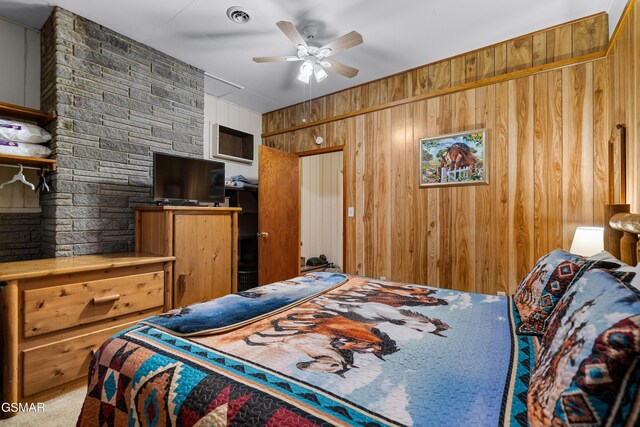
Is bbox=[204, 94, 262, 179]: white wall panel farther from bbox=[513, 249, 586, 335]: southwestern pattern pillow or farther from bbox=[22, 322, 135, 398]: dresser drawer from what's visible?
bbox=[513, 249, 586, 335]: southwestern pattern pillow

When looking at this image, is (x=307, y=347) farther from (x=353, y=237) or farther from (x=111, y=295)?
(x=353, y=237)

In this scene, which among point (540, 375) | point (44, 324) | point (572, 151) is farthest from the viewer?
point (572, 151)

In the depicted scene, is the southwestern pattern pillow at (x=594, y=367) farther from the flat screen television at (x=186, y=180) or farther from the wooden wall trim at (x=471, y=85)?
the flat screen television at (x=186, y=180)

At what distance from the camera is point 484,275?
116 inches

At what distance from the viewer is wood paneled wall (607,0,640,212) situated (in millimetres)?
1667

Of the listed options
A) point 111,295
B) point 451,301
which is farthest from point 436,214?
point 111,295

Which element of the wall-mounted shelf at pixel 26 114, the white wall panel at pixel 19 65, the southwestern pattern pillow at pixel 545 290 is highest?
the white wall panel at pixel 19 65

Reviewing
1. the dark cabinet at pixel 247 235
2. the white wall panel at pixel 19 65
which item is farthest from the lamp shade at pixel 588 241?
the white wall panel at pixel 19 65

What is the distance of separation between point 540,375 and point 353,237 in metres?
3.06

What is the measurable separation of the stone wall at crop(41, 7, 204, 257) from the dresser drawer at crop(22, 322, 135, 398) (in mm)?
798

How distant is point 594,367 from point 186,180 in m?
3.06

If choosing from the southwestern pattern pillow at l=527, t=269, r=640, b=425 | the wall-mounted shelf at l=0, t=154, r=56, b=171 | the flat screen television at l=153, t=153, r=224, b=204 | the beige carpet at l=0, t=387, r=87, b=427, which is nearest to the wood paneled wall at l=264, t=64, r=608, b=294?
the flat screen television at l=153, t=153, r=224, b=204

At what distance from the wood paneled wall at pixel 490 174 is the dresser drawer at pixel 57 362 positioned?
8.62 feet

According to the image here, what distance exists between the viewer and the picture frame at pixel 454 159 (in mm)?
2967
